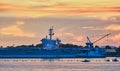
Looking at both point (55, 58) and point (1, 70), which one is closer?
point (1, 70)

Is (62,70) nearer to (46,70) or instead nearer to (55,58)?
(46,70)

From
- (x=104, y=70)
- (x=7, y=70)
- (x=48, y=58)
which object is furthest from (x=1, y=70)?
(x=48, y=58)

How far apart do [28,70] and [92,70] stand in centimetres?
1085

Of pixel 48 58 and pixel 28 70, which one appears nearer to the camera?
pixel 28 70

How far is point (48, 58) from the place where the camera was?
199m

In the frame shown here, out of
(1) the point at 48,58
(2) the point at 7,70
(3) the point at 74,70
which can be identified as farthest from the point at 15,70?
(1) the point at 48,58

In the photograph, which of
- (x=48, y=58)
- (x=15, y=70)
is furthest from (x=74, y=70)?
(x=48, y=58)

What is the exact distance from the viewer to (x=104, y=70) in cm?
11225

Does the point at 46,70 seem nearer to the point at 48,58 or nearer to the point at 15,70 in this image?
the point at 15,70

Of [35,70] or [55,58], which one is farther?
[55,58]

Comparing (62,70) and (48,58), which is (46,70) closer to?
(62,70)

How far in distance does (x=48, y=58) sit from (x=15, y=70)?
292 ft

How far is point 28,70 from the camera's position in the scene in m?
110

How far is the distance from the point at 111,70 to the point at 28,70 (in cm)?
1351
